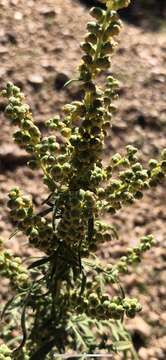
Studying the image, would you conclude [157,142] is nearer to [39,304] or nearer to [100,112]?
[39,304]

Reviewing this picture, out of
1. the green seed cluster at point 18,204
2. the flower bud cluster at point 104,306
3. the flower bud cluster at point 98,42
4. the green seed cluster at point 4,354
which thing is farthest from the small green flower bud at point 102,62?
the green seed cluster at point 4,354

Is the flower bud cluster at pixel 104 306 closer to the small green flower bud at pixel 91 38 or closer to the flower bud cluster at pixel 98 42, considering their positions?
the flower bud cluster at pixel 98 42

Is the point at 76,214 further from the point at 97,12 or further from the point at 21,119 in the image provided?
the point at 97,12

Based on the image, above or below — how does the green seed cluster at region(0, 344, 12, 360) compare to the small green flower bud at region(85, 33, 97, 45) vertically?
below

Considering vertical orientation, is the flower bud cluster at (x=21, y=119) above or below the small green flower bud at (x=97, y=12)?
below

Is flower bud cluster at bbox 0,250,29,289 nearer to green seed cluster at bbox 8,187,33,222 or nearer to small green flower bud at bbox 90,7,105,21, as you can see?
green seed cluster at bbox 8,187,33,222

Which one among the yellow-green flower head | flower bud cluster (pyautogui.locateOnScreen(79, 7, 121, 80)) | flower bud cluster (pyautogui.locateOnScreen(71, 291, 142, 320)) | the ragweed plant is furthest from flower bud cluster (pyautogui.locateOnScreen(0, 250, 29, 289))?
the yellow-green flower head

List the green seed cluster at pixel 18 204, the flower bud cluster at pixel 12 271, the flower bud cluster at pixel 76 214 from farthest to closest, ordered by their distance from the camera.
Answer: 1. the flower bud cluster at pixel 12 271
2. the green seed cluster at pixel 18 204
3. the flower bud cluster at pixel 76 214

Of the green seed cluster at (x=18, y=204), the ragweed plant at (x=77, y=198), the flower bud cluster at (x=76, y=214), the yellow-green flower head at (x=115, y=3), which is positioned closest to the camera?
the yellow-green flower head at (x=115, y=3)

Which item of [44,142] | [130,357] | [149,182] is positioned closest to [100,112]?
[44,142]
